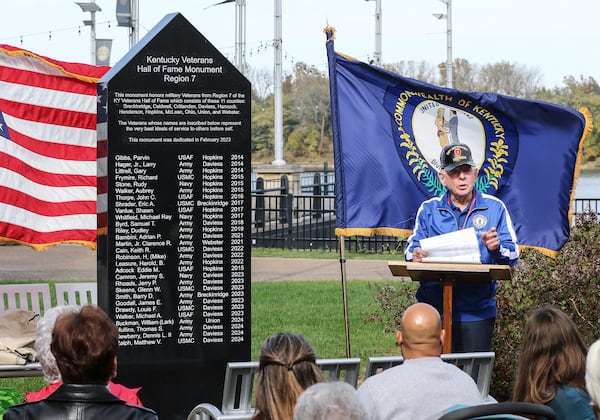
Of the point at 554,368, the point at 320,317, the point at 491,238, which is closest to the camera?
the point at 554,368

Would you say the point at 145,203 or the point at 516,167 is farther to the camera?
the point at 516,167

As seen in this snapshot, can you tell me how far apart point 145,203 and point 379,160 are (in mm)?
1940

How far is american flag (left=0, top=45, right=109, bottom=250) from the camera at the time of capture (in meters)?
8.57

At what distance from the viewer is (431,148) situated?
8516mm

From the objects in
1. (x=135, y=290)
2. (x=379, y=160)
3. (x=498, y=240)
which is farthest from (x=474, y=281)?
(x=135, y=290)

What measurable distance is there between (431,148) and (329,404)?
17.9ft

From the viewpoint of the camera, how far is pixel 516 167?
8.59m

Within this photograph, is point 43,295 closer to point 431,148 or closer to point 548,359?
point 431,148

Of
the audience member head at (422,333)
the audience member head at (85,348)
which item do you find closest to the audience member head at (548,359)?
the audience member head at (422,333)

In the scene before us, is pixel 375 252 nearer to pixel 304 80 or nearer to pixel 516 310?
pixel 516 310

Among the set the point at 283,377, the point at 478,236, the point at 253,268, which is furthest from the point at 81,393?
the point at 253,268

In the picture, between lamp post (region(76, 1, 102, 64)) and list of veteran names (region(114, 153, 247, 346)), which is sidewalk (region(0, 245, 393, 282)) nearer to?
list of veteran names (region(114, 153, 247, 346))

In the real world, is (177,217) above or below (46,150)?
below

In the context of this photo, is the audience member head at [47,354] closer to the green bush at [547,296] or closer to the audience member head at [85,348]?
the audience member head at [85,348]
